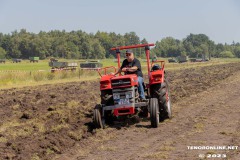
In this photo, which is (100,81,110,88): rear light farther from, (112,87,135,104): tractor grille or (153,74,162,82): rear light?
(153,74,162,82): rear light

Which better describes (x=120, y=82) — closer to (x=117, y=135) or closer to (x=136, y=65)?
(x=136, y=65)

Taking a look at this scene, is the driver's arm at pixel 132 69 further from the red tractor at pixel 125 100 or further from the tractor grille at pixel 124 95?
the tractor grille at pixel 124 95

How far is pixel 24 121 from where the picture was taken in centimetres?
1010

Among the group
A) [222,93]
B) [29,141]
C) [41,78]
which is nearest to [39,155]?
[29,141]

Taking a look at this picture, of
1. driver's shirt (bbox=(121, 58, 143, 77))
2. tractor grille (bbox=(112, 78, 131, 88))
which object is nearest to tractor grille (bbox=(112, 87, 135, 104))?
tractor grille (bbox=(112, 78, 131, 88))

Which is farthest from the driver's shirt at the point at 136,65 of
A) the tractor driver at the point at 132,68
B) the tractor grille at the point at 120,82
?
the tractor grille at the point at 120,82

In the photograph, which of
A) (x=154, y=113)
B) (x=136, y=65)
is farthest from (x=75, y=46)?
(x=154, y=113)

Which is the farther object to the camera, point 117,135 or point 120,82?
point 120,82

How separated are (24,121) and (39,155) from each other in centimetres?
383

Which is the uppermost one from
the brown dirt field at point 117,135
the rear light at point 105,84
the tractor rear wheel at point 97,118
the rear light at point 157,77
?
the rear light at point 157,77

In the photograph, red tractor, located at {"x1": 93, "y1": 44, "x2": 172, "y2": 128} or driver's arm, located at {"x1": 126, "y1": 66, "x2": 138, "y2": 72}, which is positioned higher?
driver's arm, located at {"x1": 126, "y1": 66, "x2": 138, "y2": 72}

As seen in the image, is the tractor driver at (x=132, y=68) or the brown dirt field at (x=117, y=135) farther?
the tractor driver at (x=132, y=68)

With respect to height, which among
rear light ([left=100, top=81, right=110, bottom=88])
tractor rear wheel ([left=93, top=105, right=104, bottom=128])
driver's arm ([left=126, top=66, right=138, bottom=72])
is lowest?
tractor rear wheel ([left=93, top=105, right=104, bottom=128])

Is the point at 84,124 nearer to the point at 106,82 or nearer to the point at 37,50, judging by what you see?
the point at 106,82
